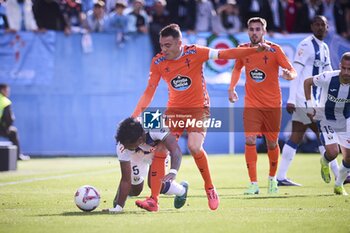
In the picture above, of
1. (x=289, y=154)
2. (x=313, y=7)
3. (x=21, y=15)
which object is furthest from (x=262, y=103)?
(x=21, y=15)

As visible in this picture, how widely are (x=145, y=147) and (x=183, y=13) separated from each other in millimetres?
13140

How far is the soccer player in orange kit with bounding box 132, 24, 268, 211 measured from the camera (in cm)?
1023

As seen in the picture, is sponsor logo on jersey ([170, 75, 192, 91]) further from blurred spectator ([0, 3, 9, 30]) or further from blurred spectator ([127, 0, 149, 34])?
blurred spectator ([0, 3, 9, 30])

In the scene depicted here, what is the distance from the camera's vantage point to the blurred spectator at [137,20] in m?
22.5

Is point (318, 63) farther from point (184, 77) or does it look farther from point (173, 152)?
point (173, 152)

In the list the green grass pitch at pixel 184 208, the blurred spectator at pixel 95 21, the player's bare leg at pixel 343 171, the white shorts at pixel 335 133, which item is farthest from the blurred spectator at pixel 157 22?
the player's bare leg at pixel 343 171

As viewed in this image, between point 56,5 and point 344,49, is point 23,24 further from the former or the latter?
point 344,49

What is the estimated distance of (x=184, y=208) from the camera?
10.2 meters

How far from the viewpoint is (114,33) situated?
22.8m

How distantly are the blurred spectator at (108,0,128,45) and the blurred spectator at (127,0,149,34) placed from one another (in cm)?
14

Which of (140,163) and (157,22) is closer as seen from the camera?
(140,163)

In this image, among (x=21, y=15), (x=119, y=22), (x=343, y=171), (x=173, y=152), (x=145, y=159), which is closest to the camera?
(x=173, y=152)

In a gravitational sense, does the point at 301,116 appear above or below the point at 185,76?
below

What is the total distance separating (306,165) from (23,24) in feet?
29.3
